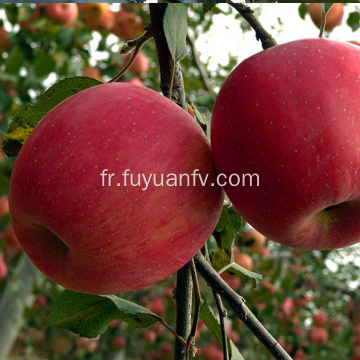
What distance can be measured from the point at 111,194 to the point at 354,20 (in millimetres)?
1360

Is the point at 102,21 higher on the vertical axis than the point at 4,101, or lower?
higher

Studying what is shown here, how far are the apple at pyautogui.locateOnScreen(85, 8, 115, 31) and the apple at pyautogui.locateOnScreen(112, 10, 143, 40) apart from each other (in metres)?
0.03

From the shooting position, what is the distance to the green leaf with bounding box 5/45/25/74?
196 centimetres

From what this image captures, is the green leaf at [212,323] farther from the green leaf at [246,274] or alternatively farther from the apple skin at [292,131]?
the apple skin at [292,131]

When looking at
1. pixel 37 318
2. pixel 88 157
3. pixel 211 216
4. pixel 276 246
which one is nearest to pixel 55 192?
pixel 88 157

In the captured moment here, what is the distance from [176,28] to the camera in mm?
→ 640

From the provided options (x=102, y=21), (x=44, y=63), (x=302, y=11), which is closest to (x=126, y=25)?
(x=102, y=21)

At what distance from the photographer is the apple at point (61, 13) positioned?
2.12 m

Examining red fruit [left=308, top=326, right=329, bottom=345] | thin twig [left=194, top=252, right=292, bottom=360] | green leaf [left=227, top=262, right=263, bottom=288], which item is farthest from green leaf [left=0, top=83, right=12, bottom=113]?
red fruit [left=308, top=326, right=329, bottom=345]

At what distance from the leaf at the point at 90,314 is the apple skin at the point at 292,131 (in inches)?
11.1

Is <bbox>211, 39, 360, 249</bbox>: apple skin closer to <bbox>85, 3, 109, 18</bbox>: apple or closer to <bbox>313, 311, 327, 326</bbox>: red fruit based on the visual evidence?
<bbox>85, 3, 109, 18</bbox>: apple

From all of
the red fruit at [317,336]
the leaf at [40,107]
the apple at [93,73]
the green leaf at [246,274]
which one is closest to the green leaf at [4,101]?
the apple at [93,73]

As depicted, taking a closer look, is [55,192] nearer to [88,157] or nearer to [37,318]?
[88,157]

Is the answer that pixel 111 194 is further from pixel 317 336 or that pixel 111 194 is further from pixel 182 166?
pixel 317 336
